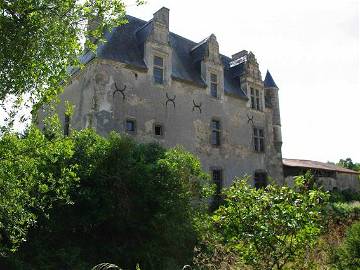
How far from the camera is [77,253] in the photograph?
1058 centimetres

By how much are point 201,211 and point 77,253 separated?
4.30 metres

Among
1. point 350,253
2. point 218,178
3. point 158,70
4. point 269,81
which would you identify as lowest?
point 350,253

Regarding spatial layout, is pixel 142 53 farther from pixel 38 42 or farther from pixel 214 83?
pixel 38 42

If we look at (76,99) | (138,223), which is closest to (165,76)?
(76,99)

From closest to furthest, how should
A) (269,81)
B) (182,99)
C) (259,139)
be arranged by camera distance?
(182,99), (259,139), (269,81)

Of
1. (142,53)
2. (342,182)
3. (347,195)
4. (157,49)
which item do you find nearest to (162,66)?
(157,49)

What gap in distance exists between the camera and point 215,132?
23234 millimetres

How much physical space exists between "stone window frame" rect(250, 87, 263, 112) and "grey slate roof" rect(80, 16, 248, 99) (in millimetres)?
853

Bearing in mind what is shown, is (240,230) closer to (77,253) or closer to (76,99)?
(77,253)

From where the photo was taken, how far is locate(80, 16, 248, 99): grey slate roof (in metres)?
19.8

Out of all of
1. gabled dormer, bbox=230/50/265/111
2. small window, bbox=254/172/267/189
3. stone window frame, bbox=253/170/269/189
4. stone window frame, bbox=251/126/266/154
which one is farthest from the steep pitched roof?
small window, bbox=254/172/267/189

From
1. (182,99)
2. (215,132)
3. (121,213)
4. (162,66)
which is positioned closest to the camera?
(121,213)

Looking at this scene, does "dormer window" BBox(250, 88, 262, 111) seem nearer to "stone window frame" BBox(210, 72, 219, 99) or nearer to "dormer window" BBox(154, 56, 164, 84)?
"stone window frame" BBox(210, 72, 219, 99)

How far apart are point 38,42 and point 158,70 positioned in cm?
1389
